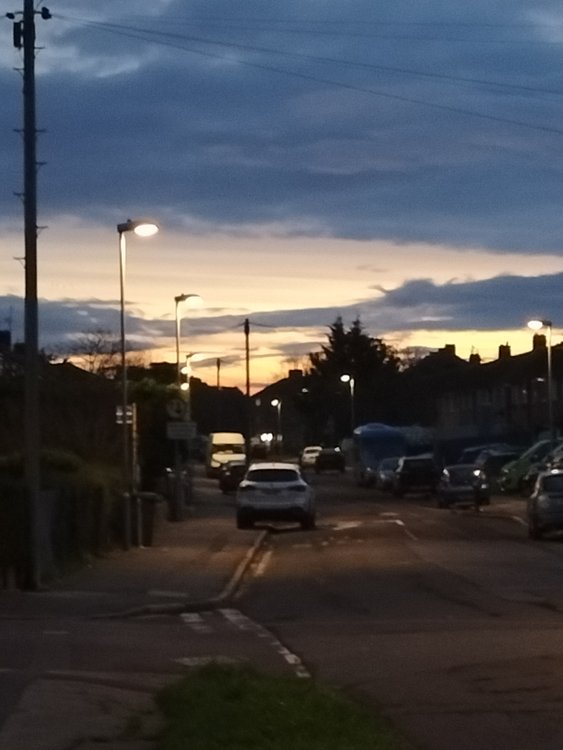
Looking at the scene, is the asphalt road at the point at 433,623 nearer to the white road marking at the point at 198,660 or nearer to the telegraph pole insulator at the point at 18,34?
the white road marking at the point at 198,660

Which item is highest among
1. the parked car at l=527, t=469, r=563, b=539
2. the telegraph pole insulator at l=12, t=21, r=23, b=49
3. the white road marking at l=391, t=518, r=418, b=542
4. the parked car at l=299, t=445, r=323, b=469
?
the telegraph pole insulator at l=12, t=21, r=23, b=49

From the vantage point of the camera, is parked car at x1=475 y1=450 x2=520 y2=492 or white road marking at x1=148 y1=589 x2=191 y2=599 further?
parked car at x1=475 y1=450 x2=520 y2=492

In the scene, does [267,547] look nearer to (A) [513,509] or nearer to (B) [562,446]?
(A) [513,509]

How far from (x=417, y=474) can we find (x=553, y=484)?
102 feet

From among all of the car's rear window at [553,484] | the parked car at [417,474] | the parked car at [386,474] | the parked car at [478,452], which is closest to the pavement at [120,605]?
the car's rear window at [553,484]

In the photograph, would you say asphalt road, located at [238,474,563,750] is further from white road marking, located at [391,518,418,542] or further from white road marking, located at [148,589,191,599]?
white road marking, located at [148,589,191,599]

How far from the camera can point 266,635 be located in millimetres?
18578

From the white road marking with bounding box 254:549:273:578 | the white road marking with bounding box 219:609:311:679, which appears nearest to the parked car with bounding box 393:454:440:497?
the white road marking with bounding box 254:549:273:578

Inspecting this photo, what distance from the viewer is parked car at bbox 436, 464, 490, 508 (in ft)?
184

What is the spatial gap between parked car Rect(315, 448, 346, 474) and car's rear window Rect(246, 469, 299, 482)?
198 ft

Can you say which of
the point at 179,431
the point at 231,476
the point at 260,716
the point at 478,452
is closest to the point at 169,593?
the point at 260,716

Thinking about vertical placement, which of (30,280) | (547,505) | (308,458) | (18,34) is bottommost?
(547,505)

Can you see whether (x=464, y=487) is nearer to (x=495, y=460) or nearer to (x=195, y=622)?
(x=495, y=460)

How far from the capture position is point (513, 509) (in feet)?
180
